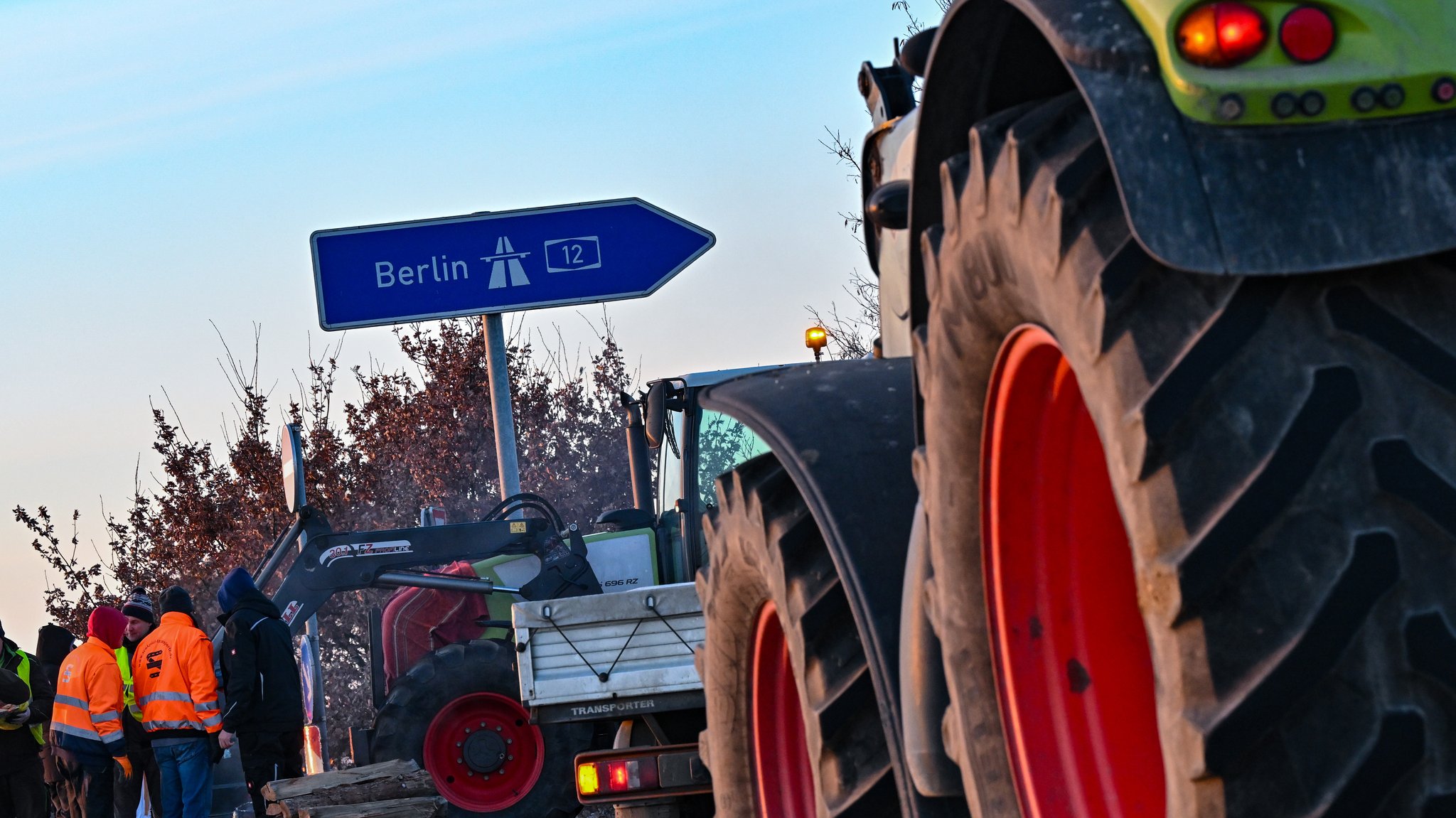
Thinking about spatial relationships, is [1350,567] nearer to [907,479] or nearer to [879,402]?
[907,479]

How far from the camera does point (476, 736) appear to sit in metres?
11.4

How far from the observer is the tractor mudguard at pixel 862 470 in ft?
8.32

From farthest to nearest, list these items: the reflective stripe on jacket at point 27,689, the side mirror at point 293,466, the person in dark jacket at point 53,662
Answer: the person in dark jacket at point 53,662 → the reflective stripe on jacket at point 27,689 → the side mirror at point 293,466

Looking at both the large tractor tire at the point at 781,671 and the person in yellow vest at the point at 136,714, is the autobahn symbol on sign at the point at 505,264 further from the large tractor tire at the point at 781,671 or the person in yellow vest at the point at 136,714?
the large tractor tire at the point at 781,671

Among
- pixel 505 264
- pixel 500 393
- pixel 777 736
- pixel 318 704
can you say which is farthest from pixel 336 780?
pixel 777 736

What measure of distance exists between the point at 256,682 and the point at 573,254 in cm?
396

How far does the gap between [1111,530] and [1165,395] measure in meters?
0.56

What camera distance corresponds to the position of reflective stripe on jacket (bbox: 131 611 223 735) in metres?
11.2

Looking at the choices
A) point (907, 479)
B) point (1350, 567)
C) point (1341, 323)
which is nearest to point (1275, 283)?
point (1341, 323)

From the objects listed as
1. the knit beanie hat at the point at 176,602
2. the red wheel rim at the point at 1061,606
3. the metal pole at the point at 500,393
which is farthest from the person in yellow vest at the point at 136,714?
the red wheel rim at the point at 1061,606

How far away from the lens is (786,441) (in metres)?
2.84

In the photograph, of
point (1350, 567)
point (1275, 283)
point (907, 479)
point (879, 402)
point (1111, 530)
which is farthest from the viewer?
point (879, 402)

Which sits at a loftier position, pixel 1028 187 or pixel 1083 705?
pixel 1028 187

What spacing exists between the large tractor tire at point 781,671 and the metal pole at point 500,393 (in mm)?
6850
